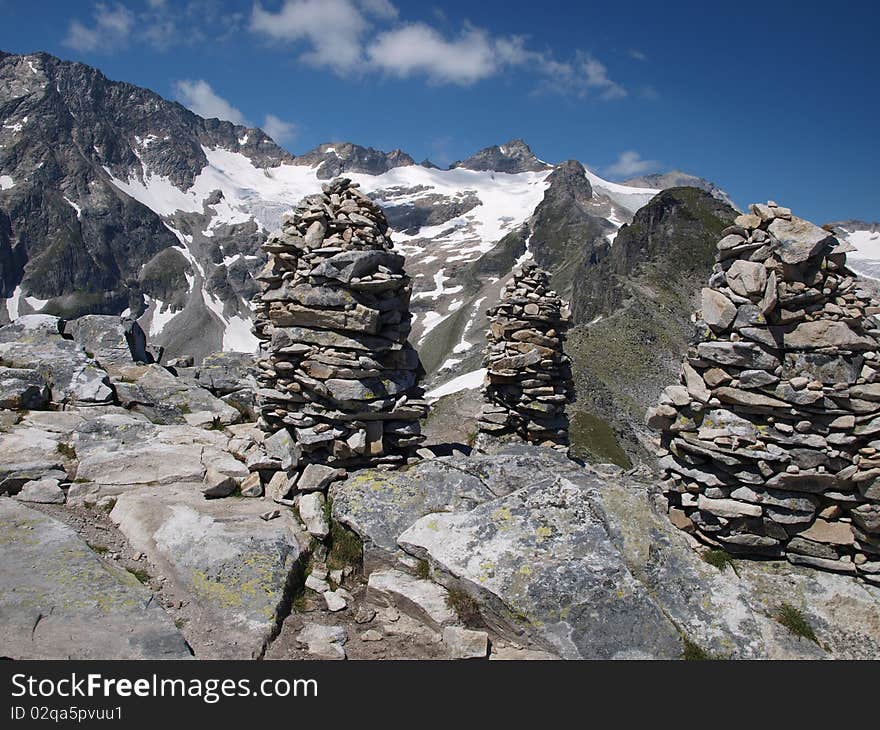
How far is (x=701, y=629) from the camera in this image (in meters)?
7.43

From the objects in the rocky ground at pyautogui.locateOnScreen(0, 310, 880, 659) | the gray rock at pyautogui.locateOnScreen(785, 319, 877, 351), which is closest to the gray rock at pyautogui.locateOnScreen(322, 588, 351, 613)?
the rocky ground at pyautogui.locateOnScreen(0, 310, 880, 659)

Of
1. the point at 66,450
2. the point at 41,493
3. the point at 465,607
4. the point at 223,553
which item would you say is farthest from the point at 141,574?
the point at 66,450

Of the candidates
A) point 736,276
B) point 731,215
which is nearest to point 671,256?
point 731,215

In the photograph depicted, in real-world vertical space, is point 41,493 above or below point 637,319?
below

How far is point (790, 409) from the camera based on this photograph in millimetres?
8422

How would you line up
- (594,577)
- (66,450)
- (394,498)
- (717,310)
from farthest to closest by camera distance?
(66,450), (394,498), (717,310), (594,577)

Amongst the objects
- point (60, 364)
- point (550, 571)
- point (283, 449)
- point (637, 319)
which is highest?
point (637, 319)

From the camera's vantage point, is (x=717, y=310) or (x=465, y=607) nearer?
(x=465, y=607)

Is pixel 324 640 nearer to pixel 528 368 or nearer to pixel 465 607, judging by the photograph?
pixel 465 607

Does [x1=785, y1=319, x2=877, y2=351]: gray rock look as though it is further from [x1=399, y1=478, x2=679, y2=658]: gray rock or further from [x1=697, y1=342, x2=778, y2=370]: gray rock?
[x1=399, y1=478, x2=679, y2=658]: gray rock

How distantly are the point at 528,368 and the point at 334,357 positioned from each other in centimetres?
804

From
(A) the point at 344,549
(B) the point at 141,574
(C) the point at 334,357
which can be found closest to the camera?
(B) the point at 141,574

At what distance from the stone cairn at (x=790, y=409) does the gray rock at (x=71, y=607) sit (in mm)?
7709
